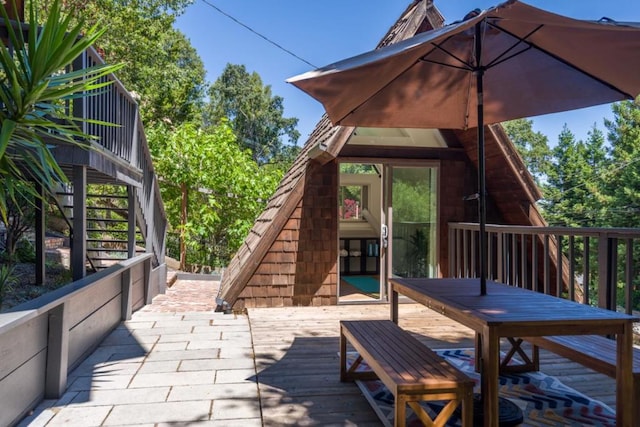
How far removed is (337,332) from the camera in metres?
4.27

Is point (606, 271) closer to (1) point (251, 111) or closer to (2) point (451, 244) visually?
(2) point (451, 244)

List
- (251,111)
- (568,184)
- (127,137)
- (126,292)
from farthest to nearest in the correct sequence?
1. (568,184)
2. (251,111)
3. (127,137)
4. (126,292)

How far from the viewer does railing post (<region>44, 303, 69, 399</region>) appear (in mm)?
2662

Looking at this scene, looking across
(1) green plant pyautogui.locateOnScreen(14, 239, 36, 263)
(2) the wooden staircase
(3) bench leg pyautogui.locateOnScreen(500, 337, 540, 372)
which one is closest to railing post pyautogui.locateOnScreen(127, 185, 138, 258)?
(2) the wooden staircase

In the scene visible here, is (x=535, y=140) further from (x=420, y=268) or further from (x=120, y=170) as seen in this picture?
(x=120, y=170)

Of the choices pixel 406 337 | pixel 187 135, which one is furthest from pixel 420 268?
pixel 187 135

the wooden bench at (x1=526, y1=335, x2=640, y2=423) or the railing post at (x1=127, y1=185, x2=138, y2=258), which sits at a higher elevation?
the railing post at (x1=127, y1=185, x2=138, y2=258)

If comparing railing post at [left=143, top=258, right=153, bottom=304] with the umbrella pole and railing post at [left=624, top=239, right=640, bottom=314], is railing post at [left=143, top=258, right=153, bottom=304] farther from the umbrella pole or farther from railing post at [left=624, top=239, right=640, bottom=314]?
railing post at [left=624, top=239, right=640, bottom=314]

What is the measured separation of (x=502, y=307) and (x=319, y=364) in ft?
5.38

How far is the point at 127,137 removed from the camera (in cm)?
480

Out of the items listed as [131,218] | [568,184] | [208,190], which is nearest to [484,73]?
[131,218]

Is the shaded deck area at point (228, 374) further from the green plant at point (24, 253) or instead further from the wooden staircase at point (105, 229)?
the green plant at point (24, 253)

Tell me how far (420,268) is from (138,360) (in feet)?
12.7

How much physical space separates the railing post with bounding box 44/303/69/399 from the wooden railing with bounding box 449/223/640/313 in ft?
9.78
